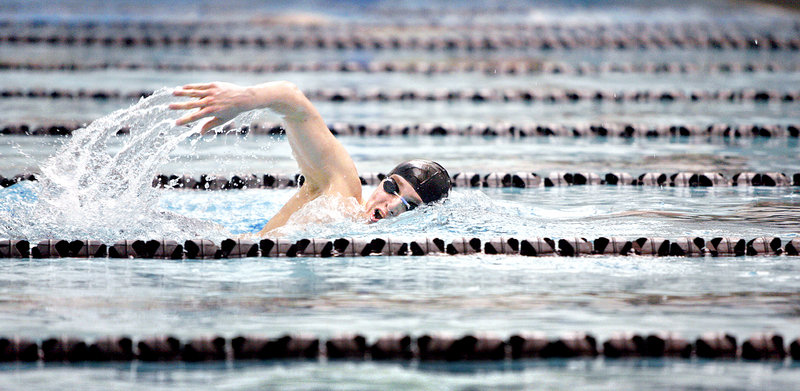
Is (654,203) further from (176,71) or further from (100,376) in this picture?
(176,71)

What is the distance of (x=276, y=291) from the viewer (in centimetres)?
315

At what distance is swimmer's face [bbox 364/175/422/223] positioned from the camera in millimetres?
3797

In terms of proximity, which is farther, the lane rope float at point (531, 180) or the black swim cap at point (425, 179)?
the lane rope float at point (531, 180)

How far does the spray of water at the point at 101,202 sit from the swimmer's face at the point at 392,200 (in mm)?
536

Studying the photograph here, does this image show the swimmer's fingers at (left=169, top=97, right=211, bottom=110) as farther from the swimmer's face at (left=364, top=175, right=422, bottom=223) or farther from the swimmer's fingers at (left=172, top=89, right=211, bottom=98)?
the swimmer's face at (left=364, top=175, right=422, bottom=223)

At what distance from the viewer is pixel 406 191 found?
3797 mm

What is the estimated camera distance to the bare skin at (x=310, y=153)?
3.46 m

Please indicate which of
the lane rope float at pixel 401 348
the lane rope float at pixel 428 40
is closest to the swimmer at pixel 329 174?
the lane rope float at pixel 401 348

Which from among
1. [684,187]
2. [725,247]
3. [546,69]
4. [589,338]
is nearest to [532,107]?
[546,69]

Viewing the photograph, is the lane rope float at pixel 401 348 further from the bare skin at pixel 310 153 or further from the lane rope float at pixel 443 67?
the lane rope float at pixel 443 67

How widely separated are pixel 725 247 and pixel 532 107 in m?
3.85

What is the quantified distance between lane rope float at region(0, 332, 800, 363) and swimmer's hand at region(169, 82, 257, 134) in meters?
0.90

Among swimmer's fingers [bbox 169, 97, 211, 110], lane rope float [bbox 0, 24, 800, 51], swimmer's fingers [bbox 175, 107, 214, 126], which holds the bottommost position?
swimmer's fingers [bbox 175, 107, 214, 126]

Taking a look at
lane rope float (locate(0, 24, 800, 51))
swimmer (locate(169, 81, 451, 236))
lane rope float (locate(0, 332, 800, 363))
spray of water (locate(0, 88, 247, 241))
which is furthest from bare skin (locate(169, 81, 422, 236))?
lane rope float (locate(0, 24, 800, 51))
